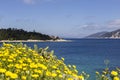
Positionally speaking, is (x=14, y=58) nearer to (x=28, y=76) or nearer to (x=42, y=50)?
(x=28, y=76)

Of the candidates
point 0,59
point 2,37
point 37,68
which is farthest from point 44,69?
point 2,37

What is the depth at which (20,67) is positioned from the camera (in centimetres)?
760

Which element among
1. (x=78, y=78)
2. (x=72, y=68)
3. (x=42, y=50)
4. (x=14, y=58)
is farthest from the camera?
(x=42, y=50)

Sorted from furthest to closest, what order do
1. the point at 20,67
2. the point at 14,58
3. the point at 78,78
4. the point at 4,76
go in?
1. the point at 14,58
2. the point at 78,78
3. the point at 20,67
4. the point at 4,76

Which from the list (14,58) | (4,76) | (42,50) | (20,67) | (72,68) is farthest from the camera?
(42,50)

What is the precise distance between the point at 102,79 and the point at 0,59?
265 centimetres

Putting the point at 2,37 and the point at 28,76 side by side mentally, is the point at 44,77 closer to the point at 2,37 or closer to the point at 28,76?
the point at 28,76

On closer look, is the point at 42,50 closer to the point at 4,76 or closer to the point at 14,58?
the point at 14,58

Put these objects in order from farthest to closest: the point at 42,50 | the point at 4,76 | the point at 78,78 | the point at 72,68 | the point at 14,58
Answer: the point at 42,50
the point at 72,68
the point at 14,58
the point at 78,78
the point at 4,76

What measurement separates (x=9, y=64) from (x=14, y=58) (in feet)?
2.04

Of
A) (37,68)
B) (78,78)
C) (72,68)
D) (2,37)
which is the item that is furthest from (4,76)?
(2,37)

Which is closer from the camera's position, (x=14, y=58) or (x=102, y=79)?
(x=102, y=79)

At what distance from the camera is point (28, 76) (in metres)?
6.89

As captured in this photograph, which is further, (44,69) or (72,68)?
(72,68)
